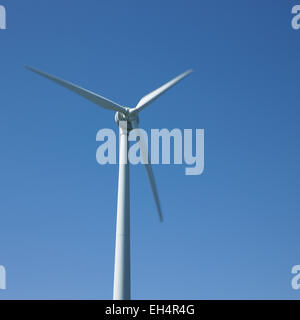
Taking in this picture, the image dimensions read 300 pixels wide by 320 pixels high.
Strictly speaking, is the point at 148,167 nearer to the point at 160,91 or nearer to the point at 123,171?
the point at 123,171

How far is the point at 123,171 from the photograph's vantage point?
3116 centimetres

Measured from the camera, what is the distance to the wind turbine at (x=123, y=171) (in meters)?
28.3

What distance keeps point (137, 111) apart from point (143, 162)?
3.72m

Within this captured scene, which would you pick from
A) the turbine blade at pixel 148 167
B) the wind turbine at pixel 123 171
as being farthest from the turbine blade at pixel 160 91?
the turbine blade at pixel 148 167

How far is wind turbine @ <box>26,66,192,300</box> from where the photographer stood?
93.0ft

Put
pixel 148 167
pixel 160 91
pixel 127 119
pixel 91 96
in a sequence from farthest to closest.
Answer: pixel 160 91 < pixel 127 119 < pixel 148 167 < pixel 91 96

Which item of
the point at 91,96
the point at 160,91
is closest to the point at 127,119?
the point at 91,96

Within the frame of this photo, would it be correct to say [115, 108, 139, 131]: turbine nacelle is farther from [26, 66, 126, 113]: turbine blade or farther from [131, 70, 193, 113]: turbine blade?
[131, 70, 193, 113]: turbine blade

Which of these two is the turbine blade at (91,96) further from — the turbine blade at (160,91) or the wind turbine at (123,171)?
the turbine blade at (160,91)

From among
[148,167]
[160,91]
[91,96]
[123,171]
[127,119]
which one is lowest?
[123,171]
